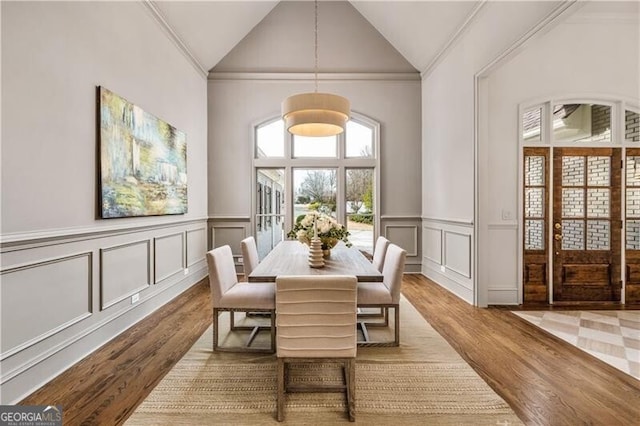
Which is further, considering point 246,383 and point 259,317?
point 259,317

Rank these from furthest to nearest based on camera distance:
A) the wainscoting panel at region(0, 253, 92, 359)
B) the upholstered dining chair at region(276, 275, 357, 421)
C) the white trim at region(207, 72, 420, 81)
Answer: the white trim at region(207, 72, 420, 81) → the wainscoting panel at region(0, 253, 92, 359) → the upholstered dining chair at region(276, 275, 357, 421)

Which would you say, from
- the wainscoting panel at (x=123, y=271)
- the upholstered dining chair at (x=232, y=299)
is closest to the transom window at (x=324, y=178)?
the wainscoting panel at (x=123, y=271)

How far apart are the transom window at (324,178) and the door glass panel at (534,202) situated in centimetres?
237

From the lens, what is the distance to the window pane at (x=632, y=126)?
12.8 feet

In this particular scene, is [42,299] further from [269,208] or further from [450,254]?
[450,254]

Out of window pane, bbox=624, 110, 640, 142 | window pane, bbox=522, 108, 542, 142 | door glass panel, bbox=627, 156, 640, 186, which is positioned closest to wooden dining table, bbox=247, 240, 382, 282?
window pane, bbox=522, 108, 542, 142

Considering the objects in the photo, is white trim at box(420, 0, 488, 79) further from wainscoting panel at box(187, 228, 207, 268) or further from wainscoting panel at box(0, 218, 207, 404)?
wainscoting panel at box(187, 228, 207, 268)

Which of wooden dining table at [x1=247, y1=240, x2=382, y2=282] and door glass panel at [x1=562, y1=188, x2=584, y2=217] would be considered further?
door glass panel at [x1=562, y1=188, x2=584, y2=217]

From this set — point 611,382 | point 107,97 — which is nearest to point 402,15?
point 107,97

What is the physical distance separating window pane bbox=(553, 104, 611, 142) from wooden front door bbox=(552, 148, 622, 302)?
177 millimetres

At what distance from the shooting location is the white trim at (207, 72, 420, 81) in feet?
18.2

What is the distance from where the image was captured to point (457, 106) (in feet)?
14.0

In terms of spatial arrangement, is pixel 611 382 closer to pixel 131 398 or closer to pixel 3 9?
pixel 131 398

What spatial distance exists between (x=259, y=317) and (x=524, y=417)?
94.4 inches
